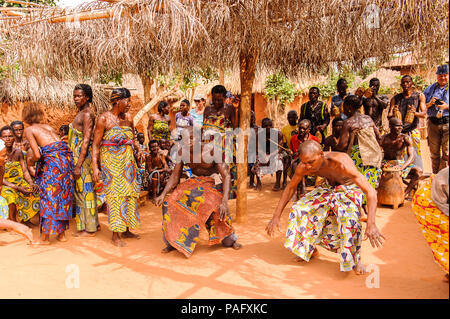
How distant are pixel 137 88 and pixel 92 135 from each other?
8998mm

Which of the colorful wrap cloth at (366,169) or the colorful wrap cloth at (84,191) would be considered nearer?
the colorful wrap cloth at (84,191)

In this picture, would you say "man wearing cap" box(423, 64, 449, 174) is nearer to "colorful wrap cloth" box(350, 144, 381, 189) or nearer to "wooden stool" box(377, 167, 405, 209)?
"wooden stool" box(377, 167, 405, 209)

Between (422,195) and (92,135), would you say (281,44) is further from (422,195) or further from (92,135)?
(422,195)

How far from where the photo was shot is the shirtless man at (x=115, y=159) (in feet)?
14.6

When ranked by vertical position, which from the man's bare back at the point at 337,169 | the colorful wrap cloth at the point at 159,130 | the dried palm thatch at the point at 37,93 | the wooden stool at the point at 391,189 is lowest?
the wooden stool at the point at 391,189

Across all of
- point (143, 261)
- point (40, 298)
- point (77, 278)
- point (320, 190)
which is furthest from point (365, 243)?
point (40, 298)

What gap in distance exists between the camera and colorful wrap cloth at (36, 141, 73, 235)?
4.61 meters

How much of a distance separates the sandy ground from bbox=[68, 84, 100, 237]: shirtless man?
26cm

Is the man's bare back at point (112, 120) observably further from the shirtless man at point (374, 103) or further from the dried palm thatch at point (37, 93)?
the dried palm thatch at point (37, 93)

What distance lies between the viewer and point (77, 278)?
3.49m

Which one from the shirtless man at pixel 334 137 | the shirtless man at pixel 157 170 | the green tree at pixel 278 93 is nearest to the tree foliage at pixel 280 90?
the green tree at pixel 278 93

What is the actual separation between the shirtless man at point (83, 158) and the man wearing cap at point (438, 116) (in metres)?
4.87

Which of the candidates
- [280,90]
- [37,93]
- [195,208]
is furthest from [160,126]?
[280,90]

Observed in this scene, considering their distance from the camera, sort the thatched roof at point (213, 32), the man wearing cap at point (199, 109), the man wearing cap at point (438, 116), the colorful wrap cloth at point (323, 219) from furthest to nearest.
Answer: the man wearing cap at point (199, 109) → the man wearing cap at point (438, 116) → the thatched roof at point (213, 32) → the colorful wrap cloth at point (323, 219)
